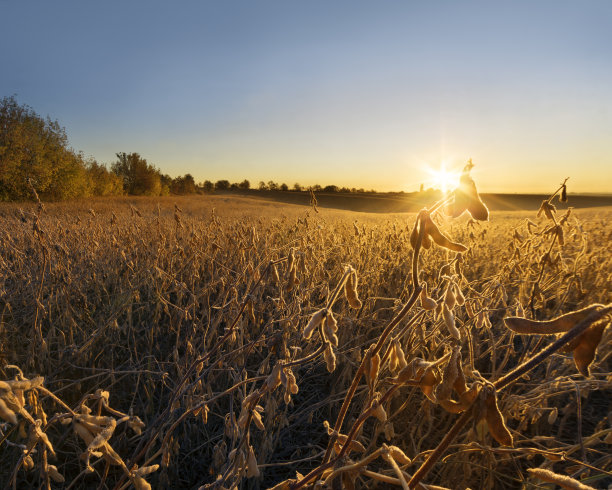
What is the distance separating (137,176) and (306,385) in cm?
5926

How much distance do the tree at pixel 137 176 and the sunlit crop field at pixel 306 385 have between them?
5529 centimetres

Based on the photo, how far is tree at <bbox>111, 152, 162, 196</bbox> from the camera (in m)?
54.4

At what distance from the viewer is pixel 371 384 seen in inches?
34.3

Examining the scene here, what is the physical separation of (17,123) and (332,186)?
59.8m

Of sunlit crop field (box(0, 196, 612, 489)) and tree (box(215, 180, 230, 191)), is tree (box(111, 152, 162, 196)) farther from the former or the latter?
sunlit crop field (box(0, 196, 612, 489))

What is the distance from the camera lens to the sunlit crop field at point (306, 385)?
0.86m

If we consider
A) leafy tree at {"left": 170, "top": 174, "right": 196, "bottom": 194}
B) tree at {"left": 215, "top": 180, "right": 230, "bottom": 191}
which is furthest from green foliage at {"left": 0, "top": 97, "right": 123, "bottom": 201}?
tree at {"left": 215, "top": 180, "right": 230, "bottom": 191}

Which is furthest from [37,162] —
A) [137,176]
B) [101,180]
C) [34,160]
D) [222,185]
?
[222,185]

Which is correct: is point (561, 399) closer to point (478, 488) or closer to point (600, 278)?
point (478, 488)

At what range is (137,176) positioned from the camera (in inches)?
2163

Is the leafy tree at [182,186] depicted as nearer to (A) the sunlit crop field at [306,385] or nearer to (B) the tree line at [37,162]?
(B) the tree line at [37,162]

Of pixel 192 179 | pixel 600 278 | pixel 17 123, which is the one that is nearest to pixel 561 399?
pixel 600 278

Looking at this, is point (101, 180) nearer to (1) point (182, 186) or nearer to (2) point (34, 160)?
(2) point (34, 160)

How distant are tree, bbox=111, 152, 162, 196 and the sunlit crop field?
5529 centimetres
